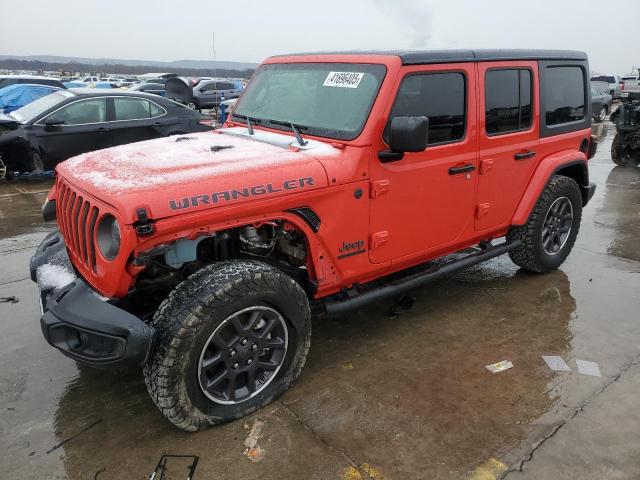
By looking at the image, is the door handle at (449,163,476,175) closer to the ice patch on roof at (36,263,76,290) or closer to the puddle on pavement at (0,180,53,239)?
the ice patch on roof at (36,263,76,290)

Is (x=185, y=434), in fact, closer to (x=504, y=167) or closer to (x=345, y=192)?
(x=345, y=192)

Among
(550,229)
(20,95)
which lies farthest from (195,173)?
(20,95)

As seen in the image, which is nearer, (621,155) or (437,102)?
(437,102)

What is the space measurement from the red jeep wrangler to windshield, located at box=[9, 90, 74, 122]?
6.09 meters

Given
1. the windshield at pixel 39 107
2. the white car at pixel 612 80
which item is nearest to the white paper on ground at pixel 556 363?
the windshield at pixel 39 107

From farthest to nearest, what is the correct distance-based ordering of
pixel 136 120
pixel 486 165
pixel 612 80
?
1. pixel 612 80
2. pixel 136 120
3. pixel 486 165

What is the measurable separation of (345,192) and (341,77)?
87 cm

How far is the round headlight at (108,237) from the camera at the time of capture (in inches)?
102

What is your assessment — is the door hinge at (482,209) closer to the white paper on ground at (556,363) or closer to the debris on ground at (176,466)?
the white paper on ground at (556,363)

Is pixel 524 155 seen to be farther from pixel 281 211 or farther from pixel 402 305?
pixel 281 211

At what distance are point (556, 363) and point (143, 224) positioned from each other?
9.10 feet

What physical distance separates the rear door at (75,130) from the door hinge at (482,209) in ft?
22.1

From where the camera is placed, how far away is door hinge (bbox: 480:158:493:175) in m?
3.90

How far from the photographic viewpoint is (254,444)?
9.07ft
